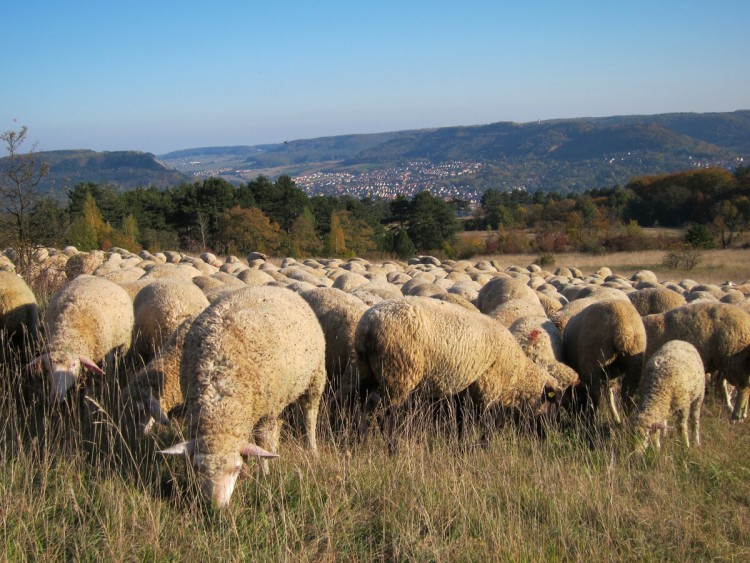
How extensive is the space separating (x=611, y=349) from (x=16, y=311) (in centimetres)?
782

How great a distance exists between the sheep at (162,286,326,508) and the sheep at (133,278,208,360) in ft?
7.33

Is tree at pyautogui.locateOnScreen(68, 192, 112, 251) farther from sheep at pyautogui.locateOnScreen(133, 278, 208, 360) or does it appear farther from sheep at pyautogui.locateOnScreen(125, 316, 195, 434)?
sheep at pyautogui.locateOnScreen(125, 316, 195, 434)

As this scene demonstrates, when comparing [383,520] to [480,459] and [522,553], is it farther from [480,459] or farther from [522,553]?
[480,459]

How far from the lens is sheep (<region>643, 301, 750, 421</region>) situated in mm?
8219

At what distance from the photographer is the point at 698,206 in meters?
73.8

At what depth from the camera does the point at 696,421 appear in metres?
7.12

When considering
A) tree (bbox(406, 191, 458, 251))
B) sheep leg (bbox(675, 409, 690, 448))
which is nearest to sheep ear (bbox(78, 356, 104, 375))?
sheep leg (bbox(675, 409, 690, 448))

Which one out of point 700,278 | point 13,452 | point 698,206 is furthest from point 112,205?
point 698,206

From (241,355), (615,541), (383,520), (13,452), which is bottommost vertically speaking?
(615,541)

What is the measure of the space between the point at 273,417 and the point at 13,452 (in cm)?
202

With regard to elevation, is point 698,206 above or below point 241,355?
below

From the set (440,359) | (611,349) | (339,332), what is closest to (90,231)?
(339,332)

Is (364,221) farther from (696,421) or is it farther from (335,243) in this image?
(696,421)

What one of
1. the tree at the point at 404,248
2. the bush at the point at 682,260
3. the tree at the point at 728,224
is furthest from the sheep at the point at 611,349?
the tree at the point at 728,224
